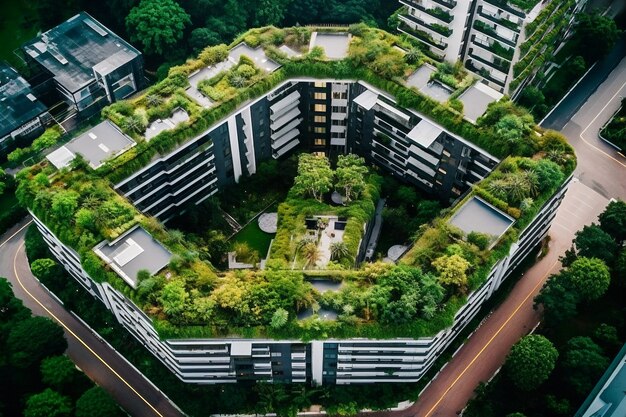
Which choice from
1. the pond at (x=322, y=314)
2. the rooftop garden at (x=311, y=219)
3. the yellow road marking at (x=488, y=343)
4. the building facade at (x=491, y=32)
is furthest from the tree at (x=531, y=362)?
the building facade at (x=491, y=32)

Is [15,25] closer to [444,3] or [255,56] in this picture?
[255,56]

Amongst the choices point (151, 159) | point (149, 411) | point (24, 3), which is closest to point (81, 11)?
point (24, 3)

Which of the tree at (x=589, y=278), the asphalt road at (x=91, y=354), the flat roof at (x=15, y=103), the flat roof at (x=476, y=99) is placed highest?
the flat roof at (x=476, y=99)

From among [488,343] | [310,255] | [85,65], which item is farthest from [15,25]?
[488,343]

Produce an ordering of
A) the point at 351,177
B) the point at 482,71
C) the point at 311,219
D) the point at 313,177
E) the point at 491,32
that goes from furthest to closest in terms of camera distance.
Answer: the point at 482,71
the point at 491,32
the point at 351,177
the point at 313,177
the point at 311,219

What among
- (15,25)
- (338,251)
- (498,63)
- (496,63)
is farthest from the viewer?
(15,25)

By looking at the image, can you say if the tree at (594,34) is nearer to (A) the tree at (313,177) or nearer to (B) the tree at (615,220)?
(B) the tree at (615,220)

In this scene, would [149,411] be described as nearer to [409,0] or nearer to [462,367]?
[462,367]

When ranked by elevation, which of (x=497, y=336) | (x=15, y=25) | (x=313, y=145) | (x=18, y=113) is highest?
(x=15, y=25)
